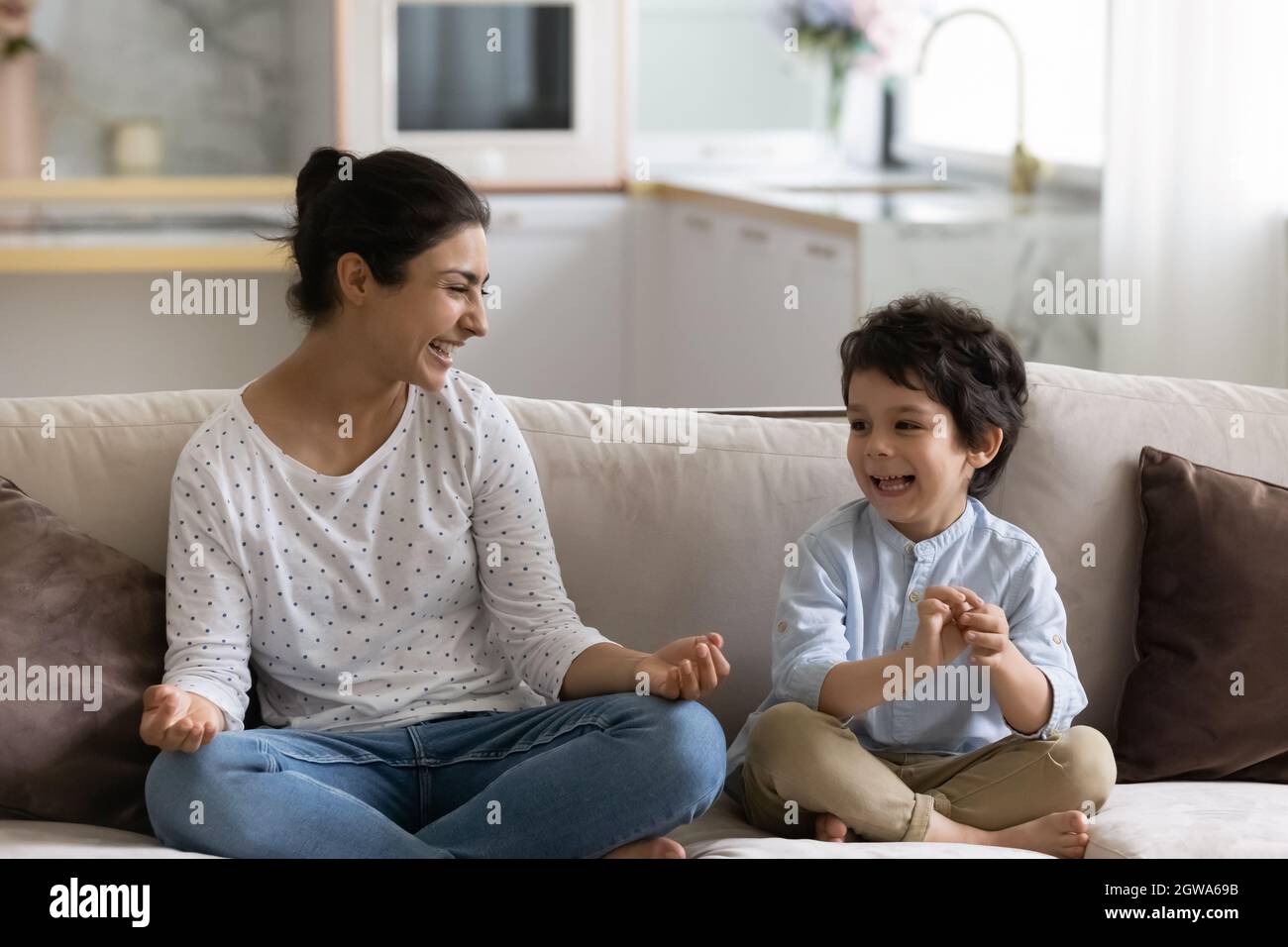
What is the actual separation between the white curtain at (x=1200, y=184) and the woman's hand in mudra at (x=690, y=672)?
81.0 inches

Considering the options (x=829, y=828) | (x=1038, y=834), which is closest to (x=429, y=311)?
(x=829, y=828)

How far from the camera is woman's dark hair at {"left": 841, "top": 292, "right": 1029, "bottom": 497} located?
5.60 ft

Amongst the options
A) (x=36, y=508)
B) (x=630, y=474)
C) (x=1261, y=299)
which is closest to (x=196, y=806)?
(x=36, y=508)

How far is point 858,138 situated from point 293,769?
356 cm

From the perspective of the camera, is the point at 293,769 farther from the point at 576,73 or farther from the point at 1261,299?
the point at 576,73

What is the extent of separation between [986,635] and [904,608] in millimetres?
187

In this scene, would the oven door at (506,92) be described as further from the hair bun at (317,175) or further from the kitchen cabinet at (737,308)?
the hair bun at (317,175)

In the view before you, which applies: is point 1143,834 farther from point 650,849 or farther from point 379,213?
point 379,213

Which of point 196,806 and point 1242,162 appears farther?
point 1242,162

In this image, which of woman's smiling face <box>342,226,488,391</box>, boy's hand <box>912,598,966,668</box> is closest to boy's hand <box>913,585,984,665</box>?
boy's hand <box>912,598,966,668</box>

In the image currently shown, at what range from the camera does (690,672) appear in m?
1.55

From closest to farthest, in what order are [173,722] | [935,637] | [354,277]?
[173,722]
[935,637]
[354,277]

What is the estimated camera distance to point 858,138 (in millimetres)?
4699

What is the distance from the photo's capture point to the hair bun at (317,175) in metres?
1.69
